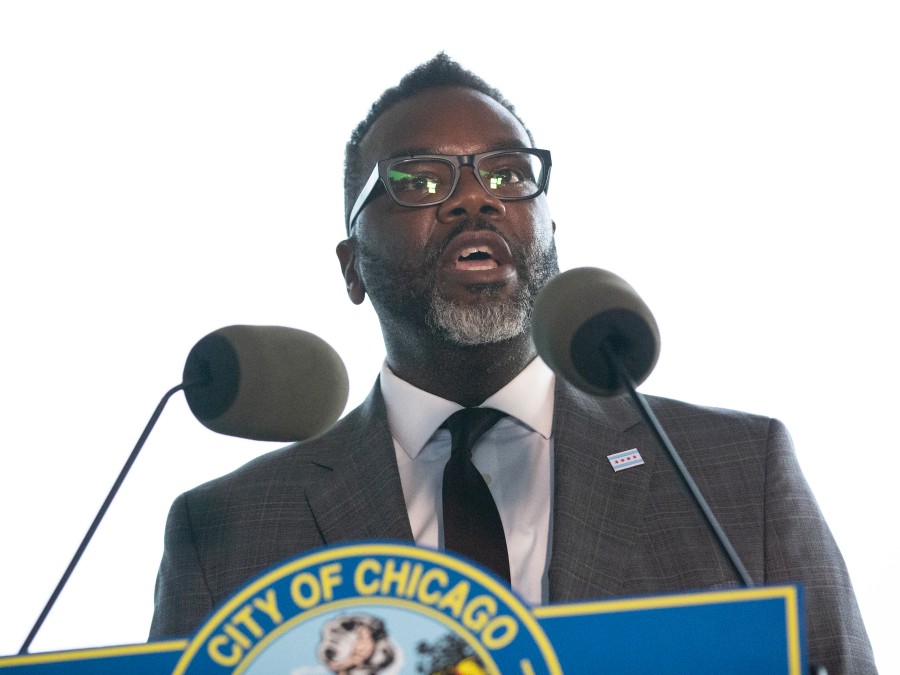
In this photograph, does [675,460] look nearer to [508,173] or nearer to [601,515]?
[601,515]

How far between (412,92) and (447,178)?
37cm

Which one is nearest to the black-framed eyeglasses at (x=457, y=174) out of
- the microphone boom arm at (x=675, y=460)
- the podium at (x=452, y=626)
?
the microphone boom arm at (x=675, y=460)

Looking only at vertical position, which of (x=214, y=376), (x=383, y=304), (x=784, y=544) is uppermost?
(x=383, y=304)

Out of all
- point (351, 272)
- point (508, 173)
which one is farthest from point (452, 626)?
point (351, 272)

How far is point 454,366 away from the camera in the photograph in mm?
1828

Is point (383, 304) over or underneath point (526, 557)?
over

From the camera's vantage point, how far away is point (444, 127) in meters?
1.84

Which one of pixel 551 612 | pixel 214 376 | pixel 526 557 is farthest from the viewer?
pixel 526 557

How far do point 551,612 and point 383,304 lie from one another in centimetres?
122

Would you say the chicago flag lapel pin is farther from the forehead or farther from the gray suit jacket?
the forehead

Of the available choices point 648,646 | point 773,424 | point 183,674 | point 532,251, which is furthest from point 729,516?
point 183,674

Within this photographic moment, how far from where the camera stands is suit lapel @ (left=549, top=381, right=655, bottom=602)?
1.42 m

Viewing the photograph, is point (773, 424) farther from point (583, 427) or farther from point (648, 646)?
point (648, 646)

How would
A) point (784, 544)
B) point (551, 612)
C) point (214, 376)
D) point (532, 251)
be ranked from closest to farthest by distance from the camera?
point (551, 612) → point (214, 376) → point (784, 544) → point (532, 251)
